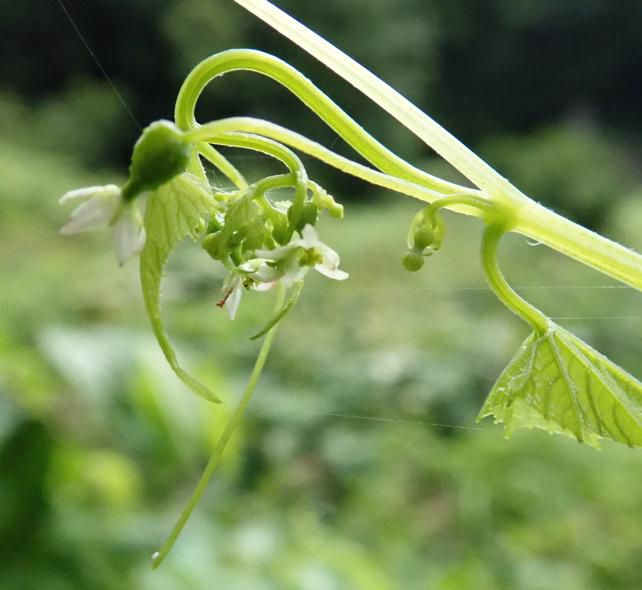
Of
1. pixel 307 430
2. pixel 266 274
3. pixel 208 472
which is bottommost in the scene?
pixel 307 430

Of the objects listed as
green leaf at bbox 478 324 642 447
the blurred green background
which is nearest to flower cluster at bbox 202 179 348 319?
green leaf at bbox 478 324 642 447

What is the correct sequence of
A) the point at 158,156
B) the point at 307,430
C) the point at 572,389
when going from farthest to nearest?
1. the point at 307,430
2. the point at 572,389
3. the point at 158,156

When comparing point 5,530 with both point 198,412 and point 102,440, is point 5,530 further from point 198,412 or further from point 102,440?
point 102,440

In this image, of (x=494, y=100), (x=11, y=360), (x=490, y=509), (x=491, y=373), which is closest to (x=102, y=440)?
(x=11, y=360)

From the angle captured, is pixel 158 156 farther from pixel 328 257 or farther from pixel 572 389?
pixel 572 389

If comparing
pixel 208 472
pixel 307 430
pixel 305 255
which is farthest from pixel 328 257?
pixel 307 430

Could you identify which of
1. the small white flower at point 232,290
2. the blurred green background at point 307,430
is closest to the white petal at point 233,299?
the small white flower at point 232,290

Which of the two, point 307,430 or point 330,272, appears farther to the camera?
point 307,430
